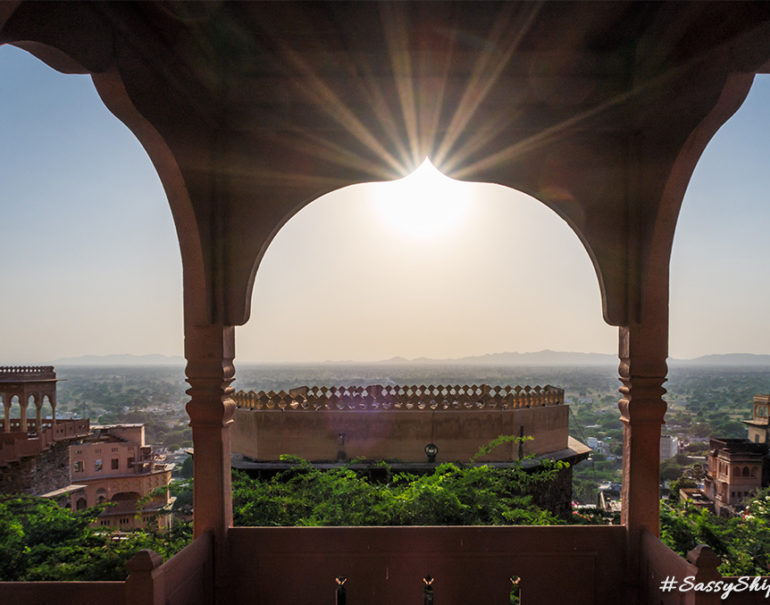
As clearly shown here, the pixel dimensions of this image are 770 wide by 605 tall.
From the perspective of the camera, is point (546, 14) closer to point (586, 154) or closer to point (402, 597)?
point (586, 154)

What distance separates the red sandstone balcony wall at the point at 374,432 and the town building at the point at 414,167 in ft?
20.2

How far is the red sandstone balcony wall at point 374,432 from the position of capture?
9.80 m

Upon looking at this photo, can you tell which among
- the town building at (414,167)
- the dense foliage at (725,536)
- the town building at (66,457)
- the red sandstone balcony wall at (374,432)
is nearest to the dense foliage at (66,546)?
the town building at (414,167)

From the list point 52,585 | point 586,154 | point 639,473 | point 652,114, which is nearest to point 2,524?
point 52,585

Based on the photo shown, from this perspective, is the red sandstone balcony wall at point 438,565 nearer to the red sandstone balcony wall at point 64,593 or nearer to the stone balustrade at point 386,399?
the red sandstone balcony wall at point 64,593

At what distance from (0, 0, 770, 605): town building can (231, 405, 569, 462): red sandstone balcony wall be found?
6.16 metres

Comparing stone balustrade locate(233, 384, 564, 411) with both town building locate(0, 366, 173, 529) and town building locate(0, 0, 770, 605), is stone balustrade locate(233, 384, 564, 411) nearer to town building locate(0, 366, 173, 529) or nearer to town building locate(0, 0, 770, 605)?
town building locate(0, 0, 770, 605)

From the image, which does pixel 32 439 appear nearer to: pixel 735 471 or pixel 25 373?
pixel 25 373

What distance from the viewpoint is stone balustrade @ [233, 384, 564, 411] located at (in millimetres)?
9875

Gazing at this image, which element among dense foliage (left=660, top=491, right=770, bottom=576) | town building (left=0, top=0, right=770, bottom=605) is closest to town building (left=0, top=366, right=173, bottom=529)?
town building (left=0, top=0, right=770, bottom=605)

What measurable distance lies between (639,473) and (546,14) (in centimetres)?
324

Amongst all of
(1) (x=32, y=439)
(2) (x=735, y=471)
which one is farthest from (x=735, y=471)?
(1) (x=32, y=439)

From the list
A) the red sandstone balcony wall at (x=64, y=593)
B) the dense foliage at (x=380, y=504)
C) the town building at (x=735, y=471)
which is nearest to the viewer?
the red sandstone balcony wall at (x=64, y=593)

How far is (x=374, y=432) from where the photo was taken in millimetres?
9844
